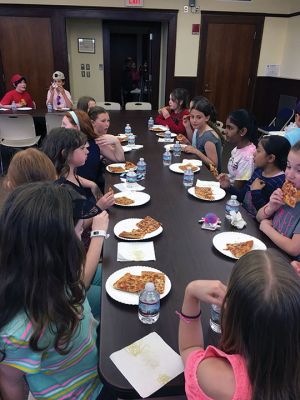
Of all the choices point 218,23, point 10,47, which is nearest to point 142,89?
point 218,23

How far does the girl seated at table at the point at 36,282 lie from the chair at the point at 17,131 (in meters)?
3.75

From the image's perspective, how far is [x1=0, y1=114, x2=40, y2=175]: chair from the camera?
4.27 metres

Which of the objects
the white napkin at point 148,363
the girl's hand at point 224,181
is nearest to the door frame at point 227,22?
the girl's hand at point 224,181

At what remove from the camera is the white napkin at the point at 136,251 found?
1.40 meters

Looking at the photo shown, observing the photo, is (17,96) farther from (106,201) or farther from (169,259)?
(169,259)

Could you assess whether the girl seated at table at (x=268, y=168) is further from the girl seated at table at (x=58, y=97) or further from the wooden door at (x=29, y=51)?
the wooden door at (x=29, y=51)

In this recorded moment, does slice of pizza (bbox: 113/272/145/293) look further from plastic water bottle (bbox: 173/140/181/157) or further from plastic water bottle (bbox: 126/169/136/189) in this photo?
plastic water bottle (bbox: 173/140/181/157)

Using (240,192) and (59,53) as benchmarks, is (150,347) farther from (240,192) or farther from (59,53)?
(59,53)

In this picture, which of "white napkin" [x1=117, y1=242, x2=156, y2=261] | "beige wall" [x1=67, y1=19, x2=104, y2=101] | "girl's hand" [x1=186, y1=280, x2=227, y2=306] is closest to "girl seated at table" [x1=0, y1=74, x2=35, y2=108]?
"beige wall" [x1=67, y1=19, x2=104, y2=101]

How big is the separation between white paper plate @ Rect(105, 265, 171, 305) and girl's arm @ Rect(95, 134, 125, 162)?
1.58 meters

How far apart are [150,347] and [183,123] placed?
339 centimetres

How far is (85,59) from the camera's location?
7070 millimetres

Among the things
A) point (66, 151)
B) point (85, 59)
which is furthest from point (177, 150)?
point (85, 59)

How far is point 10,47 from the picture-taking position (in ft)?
20.0
